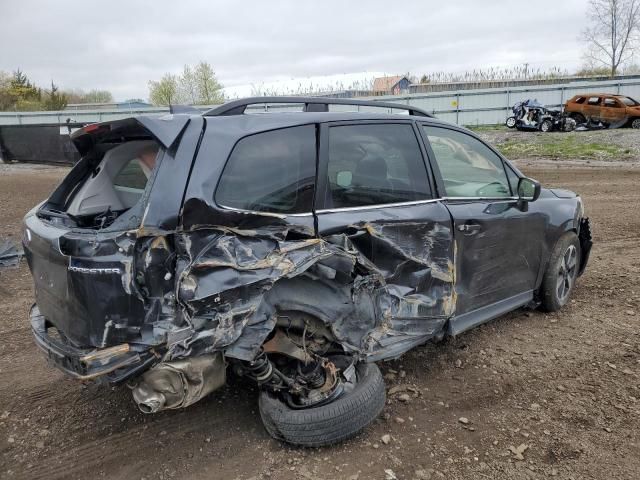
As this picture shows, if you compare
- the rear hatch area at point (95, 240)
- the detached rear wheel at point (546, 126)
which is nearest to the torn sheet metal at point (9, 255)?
the rear hatch area at point (95, 240)

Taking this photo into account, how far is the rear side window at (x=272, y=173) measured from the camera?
2.69 m

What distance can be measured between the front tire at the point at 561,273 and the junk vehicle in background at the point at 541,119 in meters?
19.4

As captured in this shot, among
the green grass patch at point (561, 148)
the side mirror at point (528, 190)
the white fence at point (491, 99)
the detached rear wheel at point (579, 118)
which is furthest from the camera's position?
the white fence at point (491, 99)

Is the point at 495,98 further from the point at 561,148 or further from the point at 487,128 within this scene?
the point at 561,148

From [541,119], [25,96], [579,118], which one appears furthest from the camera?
[25,96]

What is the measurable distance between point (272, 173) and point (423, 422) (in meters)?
1.75

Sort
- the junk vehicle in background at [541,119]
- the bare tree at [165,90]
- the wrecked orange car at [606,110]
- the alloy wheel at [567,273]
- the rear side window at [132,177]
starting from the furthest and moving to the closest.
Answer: the bare tree at [165,90] < the junk vehicle in background at [541,119] < the wrecked orange car at [606,110] < the alloy wheel at [567,273] < the rear side window at [132,177]

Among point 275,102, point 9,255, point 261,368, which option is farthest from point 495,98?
point 261,368

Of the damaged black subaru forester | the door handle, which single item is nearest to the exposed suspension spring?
the damaged black subaru forester

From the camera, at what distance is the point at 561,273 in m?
4.73

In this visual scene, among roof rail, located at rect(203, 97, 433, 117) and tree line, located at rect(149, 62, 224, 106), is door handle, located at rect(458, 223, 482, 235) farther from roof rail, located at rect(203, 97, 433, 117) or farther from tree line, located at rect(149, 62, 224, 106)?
tree line, located at rect(149, 62, 224, 106)

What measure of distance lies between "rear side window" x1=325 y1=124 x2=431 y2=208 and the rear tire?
1106mm

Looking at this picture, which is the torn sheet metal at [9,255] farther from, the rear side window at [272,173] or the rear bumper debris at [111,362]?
the rear side window at [272,173]

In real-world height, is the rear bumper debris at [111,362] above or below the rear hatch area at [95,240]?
below
